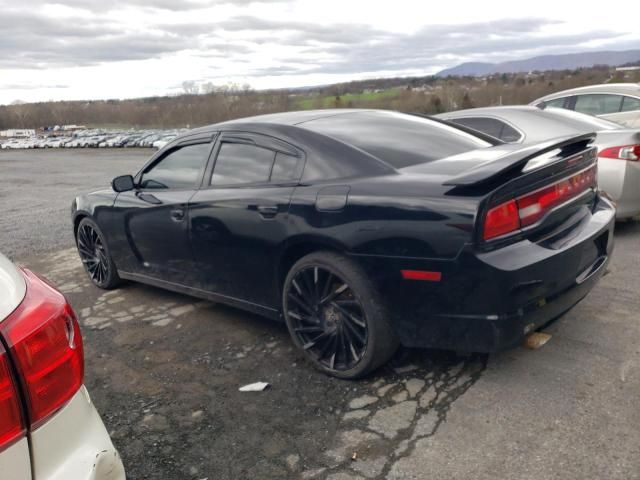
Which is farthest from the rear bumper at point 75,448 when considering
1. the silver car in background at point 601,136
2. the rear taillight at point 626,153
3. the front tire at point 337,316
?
the rear taillight at point 626,153

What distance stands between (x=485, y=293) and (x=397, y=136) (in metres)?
1.40

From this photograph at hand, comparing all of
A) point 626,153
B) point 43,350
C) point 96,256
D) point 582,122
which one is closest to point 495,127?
point 582,122

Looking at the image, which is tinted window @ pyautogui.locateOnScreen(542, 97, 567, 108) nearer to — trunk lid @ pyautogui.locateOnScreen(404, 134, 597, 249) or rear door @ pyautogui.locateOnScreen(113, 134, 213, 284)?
trunk lid @ pyautogui.locateOnScreen(404, 134, 597, 249)

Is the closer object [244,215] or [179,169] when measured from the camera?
[244,215]

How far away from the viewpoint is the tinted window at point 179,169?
432cm

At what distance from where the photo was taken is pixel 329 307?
3.40 metres

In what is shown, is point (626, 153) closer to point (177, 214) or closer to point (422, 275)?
point (422, 275)

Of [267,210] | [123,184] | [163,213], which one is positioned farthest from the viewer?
[123,184]

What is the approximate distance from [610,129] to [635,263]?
64.5 inches

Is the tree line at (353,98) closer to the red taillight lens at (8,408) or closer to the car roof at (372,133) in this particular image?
the car roof at (372,133)

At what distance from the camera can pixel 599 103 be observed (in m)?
9.14

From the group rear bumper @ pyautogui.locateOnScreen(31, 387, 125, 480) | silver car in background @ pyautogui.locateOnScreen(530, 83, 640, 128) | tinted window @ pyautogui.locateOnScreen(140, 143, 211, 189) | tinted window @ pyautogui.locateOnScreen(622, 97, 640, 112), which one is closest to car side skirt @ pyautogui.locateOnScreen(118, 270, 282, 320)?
tinted window @ pyautogui.locateOnScreen(140, 143, 211, 189)

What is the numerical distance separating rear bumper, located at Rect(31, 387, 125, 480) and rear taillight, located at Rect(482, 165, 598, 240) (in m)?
1.89

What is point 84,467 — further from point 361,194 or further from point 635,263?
point 635,263
